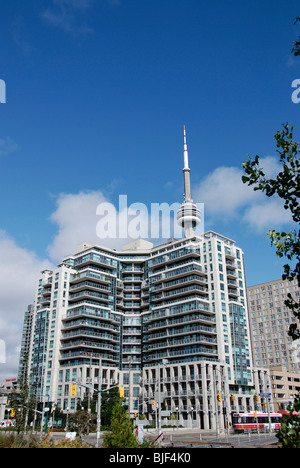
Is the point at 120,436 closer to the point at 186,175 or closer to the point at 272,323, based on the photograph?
the point at 186,175

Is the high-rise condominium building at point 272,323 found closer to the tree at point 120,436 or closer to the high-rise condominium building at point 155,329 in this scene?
the high-rise condominium building at point 155,329

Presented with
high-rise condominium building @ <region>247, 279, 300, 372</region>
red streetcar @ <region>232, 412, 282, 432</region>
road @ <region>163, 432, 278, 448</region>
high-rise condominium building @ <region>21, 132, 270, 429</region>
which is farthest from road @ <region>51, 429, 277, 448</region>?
high-rise condominium building @ <region>247, 279, 300, 372</region>

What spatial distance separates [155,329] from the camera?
322 ft

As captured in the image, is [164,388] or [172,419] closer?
[172,419]

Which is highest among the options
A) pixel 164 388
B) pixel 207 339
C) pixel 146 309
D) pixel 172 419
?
pixel 146 309

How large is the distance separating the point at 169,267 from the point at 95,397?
36.5 meters

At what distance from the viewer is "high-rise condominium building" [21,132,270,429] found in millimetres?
87875

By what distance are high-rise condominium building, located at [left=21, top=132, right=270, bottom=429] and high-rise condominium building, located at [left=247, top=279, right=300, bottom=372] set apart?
4615 cm
